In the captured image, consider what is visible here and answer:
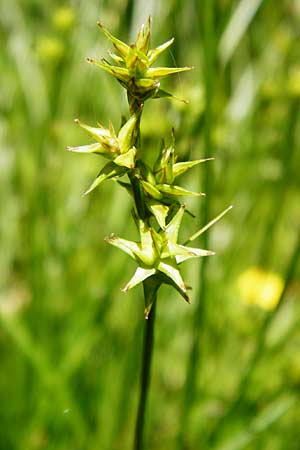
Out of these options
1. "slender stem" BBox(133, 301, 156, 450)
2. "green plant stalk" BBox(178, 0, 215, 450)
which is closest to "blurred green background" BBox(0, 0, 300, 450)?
"green plant stalk" BBox(178, 0, 215, 450)

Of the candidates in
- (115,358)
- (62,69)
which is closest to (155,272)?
(115,358)

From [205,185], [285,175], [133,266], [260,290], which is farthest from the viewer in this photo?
[260,290]

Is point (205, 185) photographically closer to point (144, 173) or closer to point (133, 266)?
point (144, 173)

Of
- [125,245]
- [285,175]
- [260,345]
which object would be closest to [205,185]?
[260,345]

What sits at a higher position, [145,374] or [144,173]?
[144,173]

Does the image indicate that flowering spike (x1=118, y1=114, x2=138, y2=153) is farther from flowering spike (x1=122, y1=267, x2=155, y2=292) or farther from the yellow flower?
the yellow flower

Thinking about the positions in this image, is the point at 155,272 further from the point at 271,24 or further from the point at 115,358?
the point at 271,24

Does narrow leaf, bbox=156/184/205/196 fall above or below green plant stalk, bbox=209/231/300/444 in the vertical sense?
above

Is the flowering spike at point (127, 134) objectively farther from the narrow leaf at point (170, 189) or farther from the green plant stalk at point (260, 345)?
the green plant stalk at point (260, 345)
